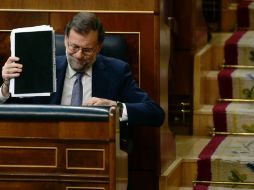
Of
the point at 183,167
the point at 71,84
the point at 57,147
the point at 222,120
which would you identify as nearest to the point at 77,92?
the point at 71,84

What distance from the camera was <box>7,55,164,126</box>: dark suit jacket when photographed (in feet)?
12.6

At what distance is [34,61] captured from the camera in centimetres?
359

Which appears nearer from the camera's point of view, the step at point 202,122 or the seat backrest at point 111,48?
the seat backrest at point 111,48

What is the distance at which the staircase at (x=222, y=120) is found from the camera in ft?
15.5

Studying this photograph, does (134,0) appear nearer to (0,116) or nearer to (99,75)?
(99,75)

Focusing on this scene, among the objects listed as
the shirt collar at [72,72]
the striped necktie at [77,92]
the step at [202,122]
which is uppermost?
the shirt collar at [72,72]

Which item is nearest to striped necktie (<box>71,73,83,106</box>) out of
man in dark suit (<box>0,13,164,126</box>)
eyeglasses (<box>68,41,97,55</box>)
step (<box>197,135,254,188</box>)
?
man in dark suit (<box>0,13,164,126</box>)

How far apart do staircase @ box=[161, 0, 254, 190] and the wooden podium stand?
1.26 meters

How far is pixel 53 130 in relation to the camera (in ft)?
10.6

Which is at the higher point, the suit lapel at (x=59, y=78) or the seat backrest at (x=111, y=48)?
the seat backrest at (x=111, y=48)

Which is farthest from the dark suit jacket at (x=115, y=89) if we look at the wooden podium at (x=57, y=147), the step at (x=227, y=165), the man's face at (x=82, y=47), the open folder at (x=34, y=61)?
the step at (x=227, y=165)

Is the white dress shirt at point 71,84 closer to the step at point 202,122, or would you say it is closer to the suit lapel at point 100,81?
the suit lapel at point 100,81

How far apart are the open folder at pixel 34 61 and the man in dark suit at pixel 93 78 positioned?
0.23ft

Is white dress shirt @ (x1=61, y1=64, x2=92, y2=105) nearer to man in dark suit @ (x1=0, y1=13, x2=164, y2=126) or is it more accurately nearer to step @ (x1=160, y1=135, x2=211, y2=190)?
man in dark suit @ (x1=0, y1=13, x2=164, y2=126)
